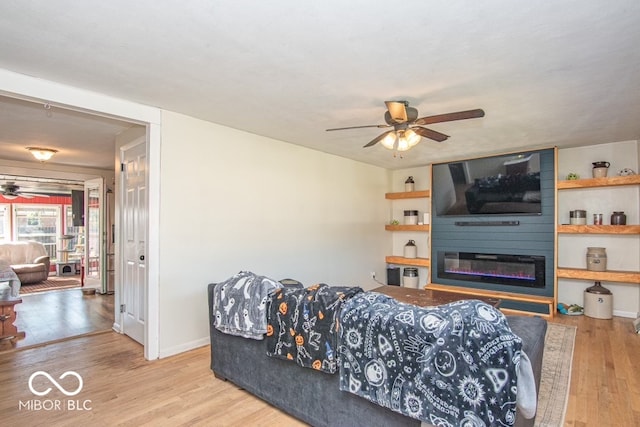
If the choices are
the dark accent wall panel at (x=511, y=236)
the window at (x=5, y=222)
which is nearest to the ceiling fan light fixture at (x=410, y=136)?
the dark accent wall panel at (x=511, y=236)

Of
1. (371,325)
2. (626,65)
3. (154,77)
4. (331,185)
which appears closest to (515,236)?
(331,185)

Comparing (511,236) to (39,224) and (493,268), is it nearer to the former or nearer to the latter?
(493,268)

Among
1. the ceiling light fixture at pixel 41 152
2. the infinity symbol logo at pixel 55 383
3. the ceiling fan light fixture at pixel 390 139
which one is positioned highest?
the ceiling light fixture at pixel 41 152

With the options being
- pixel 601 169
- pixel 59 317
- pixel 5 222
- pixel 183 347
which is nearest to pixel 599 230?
pixel 601 169

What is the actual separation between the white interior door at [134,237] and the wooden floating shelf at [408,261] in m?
4.30

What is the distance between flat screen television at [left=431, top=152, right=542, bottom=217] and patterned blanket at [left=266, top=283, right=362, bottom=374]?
4178mm

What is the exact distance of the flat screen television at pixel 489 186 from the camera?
4.98 m

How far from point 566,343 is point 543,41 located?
10.3ft

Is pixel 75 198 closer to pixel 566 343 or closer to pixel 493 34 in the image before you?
pixel 493 34

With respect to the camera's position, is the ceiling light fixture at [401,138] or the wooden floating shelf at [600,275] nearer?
the ceiling light fixture at [401,138]

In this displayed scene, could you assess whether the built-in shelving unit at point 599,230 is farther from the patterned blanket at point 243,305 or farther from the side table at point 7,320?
the side table at point 7,320

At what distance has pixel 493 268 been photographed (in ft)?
17.6

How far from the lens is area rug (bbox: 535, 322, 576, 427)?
2246 millimetres

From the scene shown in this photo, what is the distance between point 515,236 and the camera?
Result: 16.9ft
